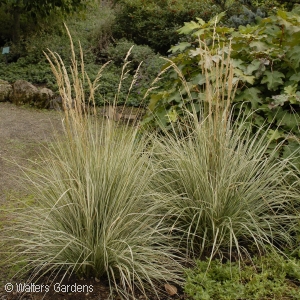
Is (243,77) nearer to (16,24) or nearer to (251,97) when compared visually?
(251,97)

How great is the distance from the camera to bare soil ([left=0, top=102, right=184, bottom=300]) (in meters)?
2.47

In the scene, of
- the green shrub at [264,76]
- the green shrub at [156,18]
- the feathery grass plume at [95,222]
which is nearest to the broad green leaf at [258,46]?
the green shrub at [264,76]

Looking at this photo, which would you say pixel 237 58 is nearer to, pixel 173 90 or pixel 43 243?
pixel 173 90

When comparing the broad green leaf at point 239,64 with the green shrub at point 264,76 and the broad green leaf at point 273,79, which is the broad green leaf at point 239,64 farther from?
the broad green leaf at point 273,79

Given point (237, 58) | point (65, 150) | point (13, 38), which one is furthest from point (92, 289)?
point (13, 38)

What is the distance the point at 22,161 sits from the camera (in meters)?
5.11

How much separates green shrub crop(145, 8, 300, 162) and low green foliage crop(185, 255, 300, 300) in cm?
96

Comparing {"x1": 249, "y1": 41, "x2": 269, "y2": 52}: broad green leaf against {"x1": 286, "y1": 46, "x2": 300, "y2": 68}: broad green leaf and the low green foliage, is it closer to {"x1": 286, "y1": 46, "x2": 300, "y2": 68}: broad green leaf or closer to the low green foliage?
{"x1": 286, "y1": 46, "x2": 300, "y2": 68}: broad green leaf

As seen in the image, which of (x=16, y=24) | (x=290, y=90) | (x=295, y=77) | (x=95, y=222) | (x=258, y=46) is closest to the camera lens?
(x=95, y=222)

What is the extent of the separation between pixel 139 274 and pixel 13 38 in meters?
8.72

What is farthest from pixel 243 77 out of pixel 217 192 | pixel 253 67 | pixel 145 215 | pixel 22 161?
pixel 22 161

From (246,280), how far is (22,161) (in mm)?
3248

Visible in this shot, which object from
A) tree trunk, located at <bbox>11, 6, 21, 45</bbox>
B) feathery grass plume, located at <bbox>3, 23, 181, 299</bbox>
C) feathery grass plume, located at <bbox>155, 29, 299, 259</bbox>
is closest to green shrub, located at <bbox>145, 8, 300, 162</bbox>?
feathery grass plume, located at <bbox>155, 29, 299, 259</bbox>

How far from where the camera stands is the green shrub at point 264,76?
3498mm
